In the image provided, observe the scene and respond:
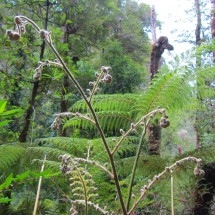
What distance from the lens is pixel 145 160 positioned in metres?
1.83

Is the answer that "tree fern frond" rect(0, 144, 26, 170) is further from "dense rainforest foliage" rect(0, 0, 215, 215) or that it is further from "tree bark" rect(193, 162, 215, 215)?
"tree bark" rect(193, 162, 215, 215)

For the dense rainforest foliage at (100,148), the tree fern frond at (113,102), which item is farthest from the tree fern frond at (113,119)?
the tree fern frond at (113,102)

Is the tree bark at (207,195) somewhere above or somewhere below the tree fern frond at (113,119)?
below

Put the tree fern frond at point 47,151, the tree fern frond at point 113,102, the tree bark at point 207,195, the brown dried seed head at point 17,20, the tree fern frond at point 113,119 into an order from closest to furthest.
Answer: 1. the brown dried seed head at point 17,20
2. the tree fern frond at point 47,151
3. the tree fern frond at point 113,119
4. the tree fern frond at point 113,102
5. the tree bark at point 207,195

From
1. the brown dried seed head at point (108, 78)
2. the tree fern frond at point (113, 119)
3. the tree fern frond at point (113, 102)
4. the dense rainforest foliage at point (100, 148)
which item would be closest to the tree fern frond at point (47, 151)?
the dense rainforest foliage at point (100, 148)

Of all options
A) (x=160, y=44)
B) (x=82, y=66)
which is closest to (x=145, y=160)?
(x=160, y=44)

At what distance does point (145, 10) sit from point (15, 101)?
8987mm

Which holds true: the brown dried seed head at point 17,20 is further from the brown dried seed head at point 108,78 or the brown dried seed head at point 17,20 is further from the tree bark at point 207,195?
the tree bark at point 207,195

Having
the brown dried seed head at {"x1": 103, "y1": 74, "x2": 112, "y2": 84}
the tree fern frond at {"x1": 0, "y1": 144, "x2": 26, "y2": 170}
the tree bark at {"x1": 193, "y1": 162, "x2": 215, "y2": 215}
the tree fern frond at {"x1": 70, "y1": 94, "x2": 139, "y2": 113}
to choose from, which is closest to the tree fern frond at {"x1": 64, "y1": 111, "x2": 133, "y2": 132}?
the tree fern frond at {"x1": 70, "y1": 94, "x2": 139, "y2": 113}

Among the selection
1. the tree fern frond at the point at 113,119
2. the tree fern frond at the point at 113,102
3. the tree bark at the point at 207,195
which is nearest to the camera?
the tree fern frond at the point at 113,119

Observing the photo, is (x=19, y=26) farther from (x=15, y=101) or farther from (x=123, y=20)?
(x=123, y=20)

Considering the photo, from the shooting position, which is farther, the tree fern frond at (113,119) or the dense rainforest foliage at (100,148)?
the tree fern frond at (113,119)

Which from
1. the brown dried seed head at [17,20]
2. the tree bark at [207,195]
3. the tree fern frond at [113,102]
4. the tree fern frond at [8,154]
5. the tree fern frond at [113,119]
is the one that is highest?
the tree fern frond at [113,102]

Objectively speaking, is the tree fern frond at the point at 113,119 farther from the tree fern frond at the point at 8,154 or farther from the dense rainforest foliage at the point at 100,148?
the tree fern frond at the point at 8,154
